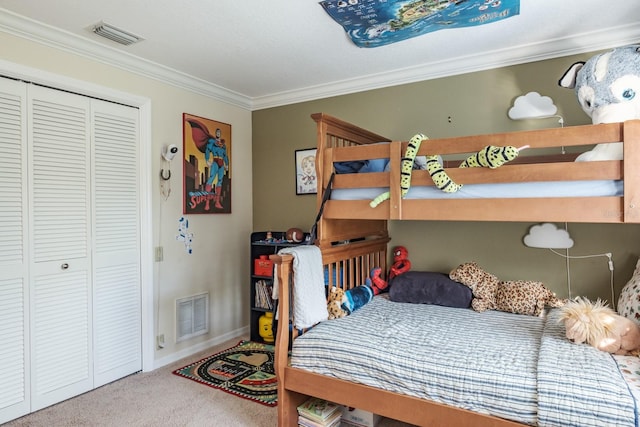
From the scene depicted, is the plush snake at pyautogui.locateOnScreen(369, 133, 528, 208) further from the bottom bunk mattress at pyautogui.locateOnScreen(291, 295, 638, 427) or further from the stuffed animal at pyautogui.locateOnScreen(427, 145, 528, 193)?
the bottom bunk mattress at pyautogui.locateOnScreen(291, 295, 638, 427)

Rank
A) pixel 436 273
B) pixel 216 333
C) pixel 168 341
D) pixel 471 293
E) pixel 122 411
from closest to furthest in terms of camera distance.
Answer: pixel 122 411
pixel 471 293
pixel 436 273
pixel 168 341
pixel 216 333

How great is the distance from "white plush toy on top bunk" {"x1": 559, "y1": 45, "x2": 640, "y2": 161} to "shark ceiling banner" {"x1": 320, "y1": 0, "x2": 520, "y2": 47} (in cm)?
53

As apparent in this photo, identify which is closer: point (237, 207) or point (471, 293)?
point (471, 293)

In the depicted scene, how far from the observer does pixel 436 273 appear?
2883 mm

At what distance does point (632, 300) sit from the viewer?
2107 mm

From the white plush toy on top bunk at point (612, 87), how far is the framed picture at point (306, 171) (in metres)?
2.13

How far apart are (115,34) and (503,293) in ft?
9.79

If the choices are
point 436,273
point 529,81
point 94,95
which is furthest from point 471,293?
point 94,95

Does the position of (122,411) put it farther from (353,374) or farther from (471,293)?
(471,293)

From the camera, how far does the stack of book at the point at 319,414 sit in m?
2.13

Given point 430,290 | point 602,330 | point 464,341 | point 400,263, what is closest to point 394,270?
point 400,263

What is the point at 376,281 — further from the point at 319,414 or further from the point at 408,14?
the point at 408,14

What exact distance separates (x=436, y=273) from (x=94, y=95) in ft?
8.91

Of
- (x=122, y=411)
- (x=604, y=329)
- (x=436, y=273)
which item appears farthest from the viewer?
(x=436, y=273)
